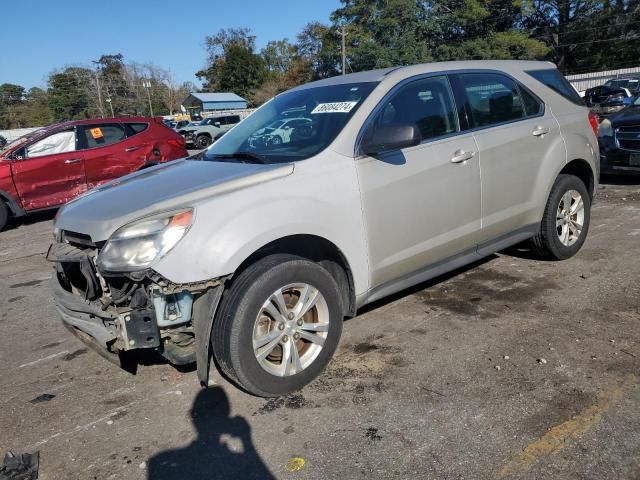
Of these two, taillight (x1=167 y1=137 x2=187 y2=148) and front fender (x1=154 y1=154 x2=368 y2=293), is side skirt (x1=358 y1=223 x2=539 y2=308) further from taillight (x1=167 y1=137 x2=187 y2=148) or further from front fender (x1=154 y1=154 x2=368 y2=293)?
taillight (x1=167 y1=137 x2=187 y2=148)

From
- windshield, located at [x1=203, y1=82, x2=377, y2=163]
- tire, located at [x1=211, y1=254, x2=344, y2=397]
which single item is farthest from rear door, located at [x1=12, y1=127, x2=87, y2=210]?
tire, located at [x1=211, y1=254, x2=344, y2=397]

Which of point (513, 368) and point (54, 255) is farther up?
point (54, 255)

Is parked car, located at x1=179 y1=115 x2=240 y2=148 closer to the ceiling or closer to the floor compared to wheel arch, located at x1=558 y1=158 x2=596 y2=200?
closer to the ceiling

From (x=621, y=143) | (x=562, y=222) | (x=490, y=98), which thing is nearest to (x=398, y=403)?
(x=490, y=98)

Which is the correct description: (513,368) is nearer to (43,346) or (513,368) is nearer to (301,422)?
(301,422)

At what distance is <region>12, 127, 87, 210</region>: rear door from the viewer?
29.4 ft

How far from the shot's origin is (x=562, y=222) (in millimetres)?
4777

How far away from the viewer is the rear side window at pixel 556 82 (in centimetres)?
466

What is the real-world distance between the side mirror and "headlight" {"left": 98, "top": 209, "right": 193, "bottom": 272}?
1.20 metres

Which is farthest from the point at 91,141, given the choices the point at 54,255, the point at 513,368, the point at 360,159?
the point at 513,368

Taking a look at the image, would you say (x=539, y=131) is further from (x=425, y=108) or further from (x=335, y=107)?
(x=335, y=107)

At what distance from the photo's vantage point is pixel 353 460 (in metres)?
2.44

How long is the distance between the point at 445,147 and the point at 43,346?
3.39 meters

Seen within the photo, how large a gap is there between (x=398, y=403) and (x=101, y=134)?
865cm
